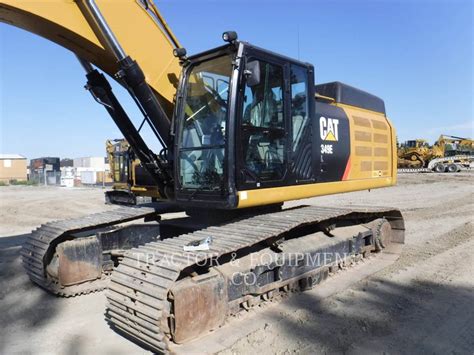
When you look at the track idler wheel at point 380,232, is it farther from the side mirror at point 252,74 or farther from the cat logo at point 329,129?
the side mirror at point 252,74

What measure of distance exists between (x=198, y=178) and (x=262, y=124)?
2.95ft

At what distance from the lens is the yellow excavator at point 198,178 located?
344 cm

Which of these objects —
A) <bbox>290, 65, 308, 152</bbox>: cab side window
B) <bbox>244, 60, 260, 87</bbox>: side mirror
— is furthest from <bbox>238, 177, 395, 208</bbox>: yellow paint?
<bbox>244, 60, 260, 87</bbox>: side mirror

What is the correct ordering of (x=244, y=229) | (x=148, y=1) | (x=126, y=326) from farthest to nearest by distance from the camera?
(x=148, y=1) → (x=244, y=229) → (x=126, y=326)

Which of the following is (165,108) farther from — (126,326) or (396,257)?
(396,257)

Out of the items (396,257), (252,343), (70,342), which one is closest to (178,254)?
(252,343)

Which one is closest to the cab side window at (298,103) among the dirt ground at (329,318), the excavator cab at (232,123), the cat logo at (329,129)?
the excavator cab at (232,123)

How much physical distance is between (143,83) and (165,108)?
0.64 m

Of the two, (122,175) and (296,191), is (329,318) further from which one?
(122,175)

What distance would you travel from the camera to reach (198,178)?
13.9 feet

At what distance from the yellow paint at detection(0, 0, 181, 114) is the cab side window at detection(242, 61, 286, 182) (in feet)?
3.65

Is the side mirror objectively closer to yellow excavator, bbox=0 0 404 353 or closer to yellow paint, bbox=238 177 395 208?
yellow excavator, bbox=0 0 404 353

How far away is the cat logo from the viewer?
5170 mm

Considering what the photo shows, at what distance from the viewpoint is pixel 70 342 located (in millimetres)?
3613
